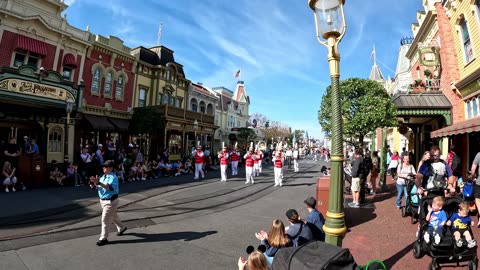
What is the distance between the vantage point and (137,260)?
15.2 ft

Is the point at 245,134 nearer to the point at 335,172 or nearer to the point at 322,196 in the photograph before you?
the point at 322,196

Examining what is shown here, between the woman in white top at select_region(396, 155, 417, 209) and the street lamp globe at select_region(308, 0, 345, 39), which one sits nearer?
the street lamp globe at select_region(308, 0, 345, 39)

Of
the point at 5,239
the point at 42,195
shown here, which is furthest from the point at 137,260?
the point at 42,195

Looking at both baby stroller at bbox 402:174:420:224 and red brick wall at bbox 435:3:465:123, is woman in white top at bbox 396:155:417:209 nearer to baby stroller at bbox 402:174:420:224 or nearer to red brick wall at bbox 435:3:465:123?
baby stroller at bbox 402:174:420:224

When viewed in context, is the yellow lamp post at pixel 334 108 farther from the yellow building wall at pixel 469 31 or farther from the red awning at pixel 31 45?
the red awning at pixel 31 45

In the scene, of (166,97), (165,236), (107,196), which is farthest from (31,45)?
(165,236)

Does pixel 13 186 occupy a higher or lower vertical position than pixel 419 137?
lower

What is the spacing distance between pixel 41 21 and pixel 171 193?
13.3m

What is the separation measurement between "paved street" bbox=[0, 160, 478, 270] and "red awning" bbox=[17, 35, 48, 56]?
9426 mm

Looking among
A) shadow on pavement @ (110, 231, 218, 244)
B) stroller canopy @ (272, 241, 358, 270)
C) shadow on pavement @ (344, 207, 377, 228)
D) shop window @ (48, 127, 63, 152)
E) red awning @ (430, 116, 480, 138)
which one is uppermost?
red awning @ (430, 116, 480, 138)

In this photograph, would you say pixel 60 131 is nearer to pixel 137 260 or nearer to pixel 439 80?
pixel 137 260

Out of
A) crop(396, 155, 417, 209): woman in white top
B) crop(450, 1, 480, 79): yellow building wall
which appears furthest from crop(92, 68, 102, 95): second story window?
crop(450, 1, 480, 79): yellow building wall

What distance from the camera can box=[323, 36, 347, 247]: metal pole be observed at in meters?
3.63

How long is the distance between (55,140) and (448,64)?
71.6 ft
